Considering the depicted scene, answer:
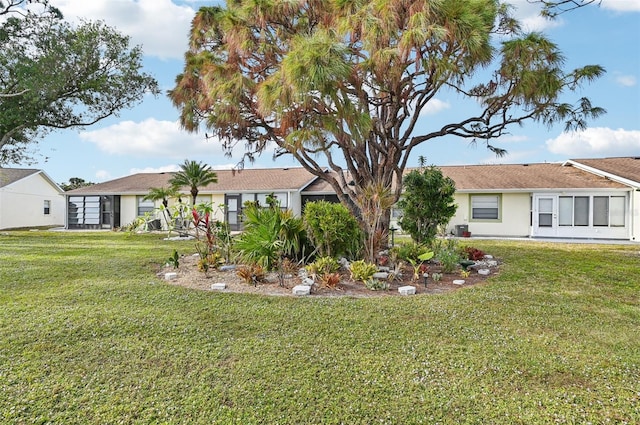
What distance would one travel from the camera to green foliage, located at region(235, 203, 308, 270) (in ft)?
25.8

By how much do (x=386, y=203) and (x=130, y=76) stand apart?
1589 cm

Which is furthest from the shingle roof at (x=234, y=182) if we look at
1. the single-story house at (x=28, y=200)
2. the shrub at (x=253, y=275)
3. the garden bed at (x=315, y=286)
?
the shrub at (x=253, y=275)

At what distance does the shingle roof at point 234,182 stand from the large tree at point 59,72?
18.3ft

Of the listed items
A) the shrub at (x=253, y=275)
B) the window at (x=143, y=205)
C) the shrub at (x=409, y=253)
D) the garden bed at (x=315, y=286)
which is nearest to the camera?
the garden bed at (x=315, y=286)

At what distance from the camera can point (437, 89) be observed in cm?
952

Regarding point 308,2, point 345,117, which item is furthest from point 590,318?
point 308,2

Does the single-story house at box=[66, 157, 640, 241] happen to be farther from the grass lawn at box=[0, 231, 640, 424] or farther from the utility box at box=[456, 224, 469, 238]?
the grass lawn at box=[0, 231, 640, 424]

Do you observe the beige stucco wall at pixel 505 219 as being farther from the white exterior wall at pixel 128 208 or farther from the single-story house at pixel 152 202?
the white exterior wall at pixel 128 208

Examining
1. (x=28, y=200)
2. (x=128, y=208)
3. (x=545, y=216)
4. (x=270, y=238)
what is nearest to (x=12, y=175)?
(x=28, y=200)

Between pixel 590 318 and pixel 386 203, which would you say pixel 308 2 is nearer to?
pixel 386 203

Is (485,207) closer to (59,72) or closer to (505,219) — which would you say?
(505,219)

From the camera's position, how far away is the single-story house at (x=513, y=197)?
16766mm

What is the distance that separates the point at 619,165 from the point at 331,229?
18.6 metres

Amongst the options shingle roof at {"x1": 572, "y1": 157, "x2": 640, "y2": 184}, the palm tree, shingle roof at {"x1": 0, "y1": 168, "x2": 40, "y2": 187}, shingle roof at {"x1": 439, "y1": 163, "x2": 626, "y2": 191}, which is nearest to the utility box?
shingle roof at {"x1": 439, "y1": 163, "x2": 626, "y2": 191}
